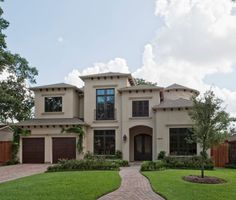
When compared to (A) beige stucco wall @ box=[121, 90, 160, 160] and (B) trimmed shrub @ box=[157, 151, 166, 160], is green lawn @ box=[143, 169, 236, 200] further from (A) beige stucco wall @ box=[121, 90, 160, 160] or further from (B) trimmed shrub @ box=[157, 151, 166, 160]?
(A) beige stucco wall @ box=[121, 90, 160, 160]

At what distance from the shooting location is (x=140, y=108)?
28438 millimetres

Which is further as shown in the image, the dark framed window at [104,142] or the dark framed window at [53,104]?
the dark framed window at [53,104]

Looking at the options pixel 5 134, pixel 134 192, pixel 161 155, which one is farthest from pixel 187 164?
pixel 5 134

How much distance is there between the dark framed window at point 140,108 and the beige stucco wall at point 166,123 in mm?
1445

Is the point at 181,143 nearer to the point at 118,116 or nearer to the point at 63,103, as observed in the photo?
the point at 118,116

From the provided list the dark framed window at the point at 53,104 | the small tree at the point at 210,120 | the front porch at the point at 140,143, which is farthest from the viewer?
the dark framed window at the point at 53,104

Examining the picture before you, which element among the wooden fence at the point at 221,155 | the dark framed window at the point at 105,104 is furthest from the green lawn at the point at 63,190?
the dark framed window at the point at 105,104

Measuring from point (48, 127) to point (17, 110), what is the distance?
1094 centimetres

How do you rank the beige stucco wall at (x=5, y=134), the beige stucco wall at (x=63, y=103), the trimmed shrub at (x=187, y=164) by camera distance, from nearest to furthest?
the trimmed shrub at (x=187, y=164), the beige stucco wall at (x=63, y=103), the beige stucco wall at (x=5, y=134)

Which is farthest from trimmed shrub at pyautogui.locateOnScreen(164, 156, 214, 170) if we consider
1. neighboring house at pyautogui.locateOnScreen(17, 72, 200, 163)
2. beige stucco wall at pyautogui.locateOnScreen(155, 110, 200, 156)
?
neighboring house at pyautogui.locateOnScreen(17, 72, 200, 163)

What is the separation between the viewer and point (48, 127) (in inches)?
1128

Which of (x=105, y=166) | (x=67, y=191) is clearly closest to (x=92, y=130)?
(x=105, y=166)

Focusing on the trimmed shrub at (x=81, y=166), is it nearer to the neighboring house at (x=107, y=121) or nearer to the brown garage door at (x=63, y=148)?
the neighboring house at (x=107, y=121)

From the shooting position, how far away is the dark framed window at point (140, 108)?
92.9 feet
